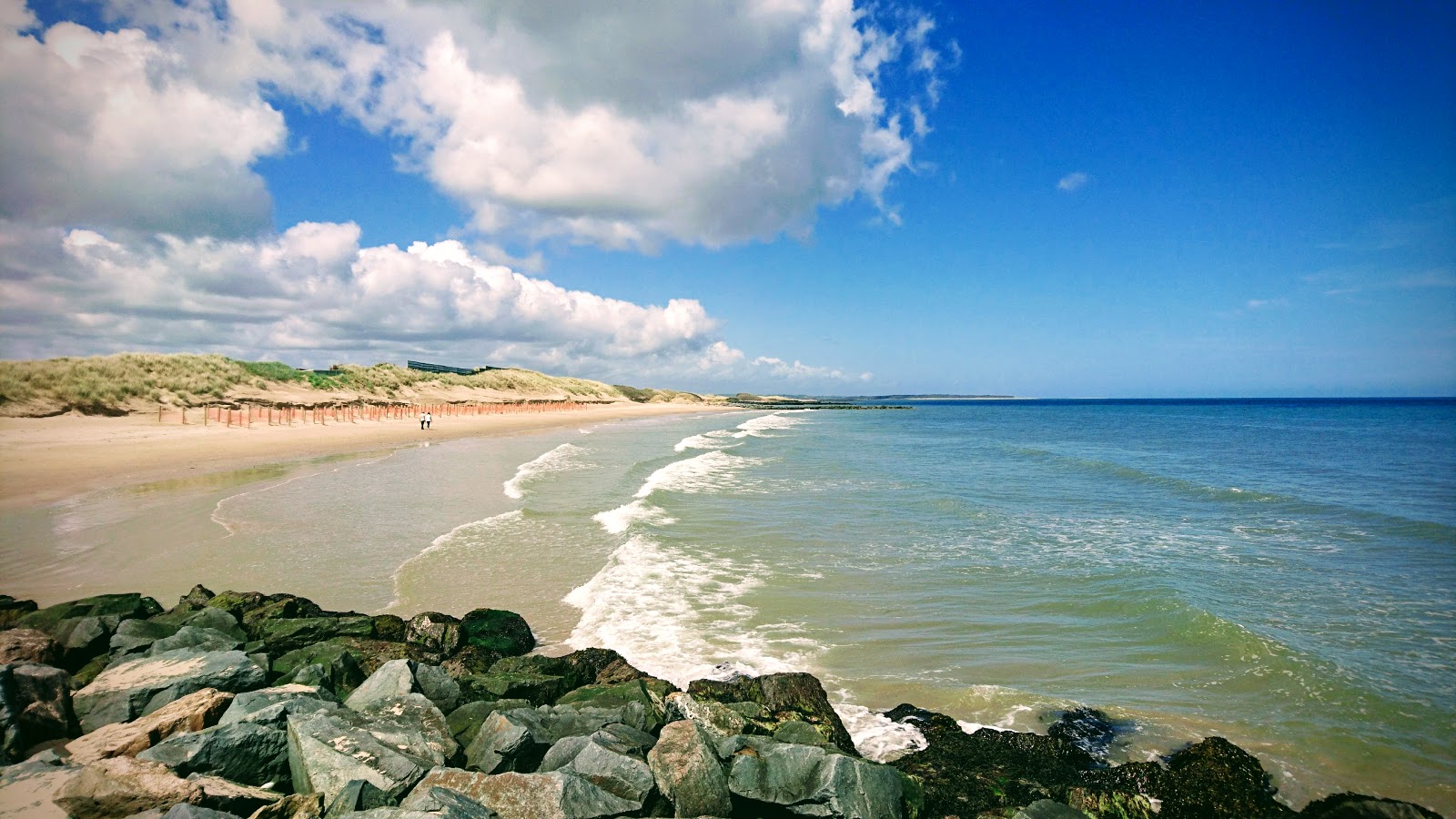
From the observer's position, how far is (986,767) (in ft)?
17.5

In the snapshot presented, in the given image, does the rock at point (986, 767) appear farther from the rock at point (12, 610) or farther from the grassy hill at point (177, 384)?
the grassy hill at point (177, 384)

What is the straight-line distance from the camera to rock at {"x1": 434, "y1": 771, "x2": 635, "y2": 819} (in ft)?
12.9

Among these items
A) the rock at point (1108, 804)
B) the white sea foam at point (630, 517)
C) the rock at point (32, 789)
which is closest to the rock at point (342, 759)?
the rock at point (32, 789)

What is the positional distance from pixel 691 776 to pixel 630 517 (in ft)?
41.3

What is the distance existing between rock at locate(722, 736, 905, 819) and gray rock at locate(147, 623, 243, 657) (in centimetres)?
539

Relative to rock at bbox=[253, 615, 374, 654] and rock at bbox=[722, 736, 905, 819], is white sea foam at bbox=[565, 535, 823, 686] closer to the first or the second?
rock at bbox=[253, 615, 374, 654]

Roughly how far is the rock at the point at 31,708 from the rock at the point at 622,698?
3.83m

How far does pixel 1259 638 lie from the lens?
28.7 ft

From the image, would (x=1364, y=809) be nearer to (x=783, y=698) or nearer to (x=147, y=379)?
(x=783, y=698)

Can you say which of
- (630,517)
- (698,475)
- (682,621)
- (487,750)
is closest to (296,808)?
(487,750)

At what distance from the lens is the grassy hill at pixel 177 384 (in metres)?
35.4

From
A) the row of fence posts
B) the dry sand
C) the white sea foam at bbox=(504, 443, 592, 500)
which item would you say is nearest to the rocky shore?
the white sea foam at bbox=(504, 443, 592, 500)

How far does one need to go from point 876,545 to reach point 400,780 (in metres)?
11.0

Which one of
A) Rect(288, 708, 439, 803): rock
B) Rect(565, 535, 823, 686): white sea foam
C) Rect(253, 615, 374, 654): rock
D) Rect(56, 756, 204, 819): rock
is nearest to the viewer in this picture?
Rect(56, 756, 204, 819): rock
